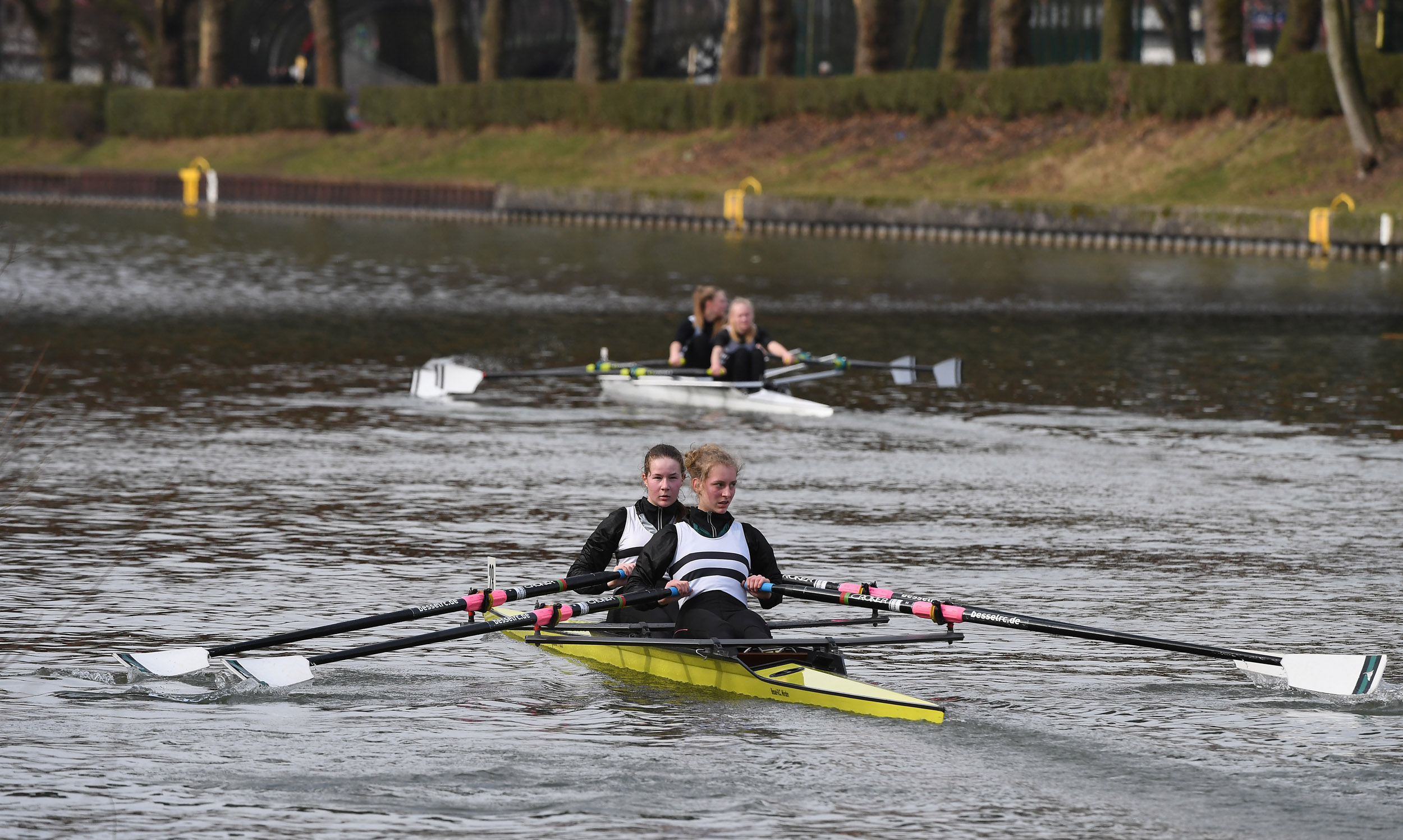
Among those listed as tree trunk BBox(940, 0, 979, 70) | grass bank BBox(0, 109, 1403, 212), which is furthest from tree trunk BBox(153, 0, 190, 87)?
tree trunk BBox(940, 0, 979, 70)

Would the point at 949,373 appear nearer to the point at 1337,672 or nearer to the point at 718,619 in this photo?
the point at 718,619

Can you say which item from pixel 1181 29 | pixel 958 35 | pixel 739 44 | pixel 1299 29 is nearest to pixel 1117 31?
pixel 1299 29

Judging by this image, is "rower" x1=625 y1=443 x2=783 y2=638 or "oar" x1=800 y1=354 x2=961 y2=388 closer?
"rower" x1=625 y1=443 x2=783 y2=638

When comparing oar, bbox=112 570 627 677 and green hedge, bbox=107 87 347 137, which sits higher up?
green hedge, bbox=107 87 347 137

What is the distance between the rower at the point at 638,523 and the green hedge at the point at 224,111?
200 feet

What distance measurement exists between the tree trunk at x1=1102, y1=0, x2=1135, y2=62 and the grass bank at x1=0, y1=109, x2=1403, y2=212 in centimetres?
229

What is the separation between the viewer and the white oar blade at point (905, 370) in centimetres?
2300

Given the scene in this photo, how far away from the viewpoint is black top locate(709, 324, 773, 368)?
21656 millimetres

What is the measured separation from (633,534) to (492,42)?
60111mm

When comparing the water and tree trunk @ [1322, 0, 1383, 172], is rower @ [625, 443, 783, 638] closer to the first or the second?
the water

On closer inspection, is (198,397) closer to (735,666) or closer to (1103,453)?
(1103,453)

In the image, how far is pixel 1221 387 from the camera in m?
22.8

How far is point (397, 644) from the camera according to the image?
10.3 metres

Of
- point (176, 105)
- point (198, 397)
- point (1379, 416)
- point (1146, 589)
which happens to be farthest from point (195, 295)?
point (176, 105)
